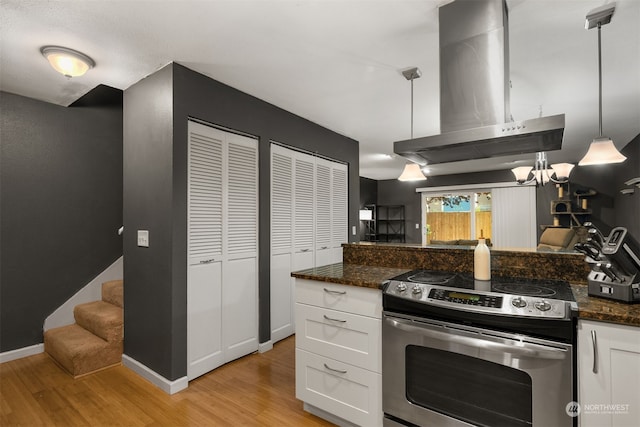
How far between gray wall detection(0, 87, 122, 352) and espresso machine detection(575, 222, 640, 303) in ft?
13.8

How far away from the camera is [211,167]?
105 inches

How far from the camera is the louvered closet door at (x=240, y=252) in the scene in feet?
9.11

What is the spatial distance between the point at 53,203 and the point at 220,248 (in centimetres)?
188

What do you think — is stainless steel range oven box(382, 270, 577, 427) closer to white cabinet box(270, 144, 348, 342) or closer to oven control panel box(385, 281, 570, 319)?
oven control panel box(385, 281, 570, 319)

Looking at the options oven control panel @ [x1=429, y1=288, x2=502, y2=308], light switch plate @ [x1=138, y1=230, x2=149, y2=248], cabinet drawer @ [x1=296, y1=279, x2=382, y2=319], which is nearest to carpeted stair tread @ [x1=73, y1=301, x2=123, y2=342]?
light switch plate @ [x1=138, y1=230, x2=149, y2=248]

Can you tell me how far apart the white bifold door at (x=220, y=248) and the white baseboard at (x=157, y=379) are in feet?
0.38

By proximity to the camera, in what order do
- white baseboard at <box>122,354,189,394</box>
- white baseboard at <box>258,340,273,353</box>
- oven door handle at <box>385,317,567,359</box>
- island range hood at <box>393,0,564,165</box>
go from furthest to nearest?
Result: white baseboard at <box>258,340,273,353</box> < white baseboard at <box>122,354,189,394</box> < island range hood at <box>393,0,564,165</box> < oven door handle at <box>385,317,567,359</box>

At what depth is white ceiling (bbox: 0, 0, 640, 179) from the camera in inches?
70.9

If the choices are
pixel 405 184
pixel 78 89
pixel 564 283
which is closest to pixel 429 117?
pixel 564 283

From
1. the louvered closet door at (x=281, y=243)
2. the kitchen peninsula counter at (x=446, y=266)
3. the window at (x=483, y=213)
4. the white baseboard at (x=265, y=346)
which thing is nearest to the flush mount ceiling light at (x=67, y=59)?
the louvered closet door at (x=281, y=243)

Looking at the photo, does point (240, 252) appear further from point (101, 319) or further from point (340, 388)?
point (340, 388)

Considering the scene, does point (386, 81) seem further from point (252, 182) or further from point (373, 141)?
point (373, 141)

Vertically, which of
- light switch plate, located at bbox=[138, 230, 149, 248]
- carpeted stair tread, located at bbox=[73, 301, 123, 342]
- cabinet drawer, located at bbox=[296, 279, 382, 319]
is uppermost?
light switch plate, located at bbox=[138, 230, 149, 248]

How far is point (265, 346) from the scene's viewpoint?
3062mm
